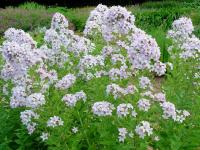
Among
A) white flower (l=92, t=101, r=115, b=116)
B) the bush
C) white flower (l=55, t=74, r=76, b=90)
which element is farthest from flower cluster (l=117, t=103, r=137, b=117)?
the bush

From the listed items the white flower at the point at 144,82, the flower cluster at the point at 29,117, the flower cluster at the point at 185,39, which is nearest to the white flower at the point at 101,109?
the white flower at the point at 144,82

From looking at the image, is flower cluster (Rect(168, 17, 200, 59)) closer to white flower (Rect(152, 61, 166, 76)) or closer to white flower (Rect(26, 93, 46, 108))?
white flower (Rect(152, 61, 166, 76))

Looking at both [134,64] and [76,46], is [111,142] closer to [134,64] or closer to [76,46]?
[134,64]

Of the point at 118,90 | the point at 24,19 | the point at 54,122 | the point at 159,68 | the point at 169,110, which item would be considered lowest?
the point at 24,19

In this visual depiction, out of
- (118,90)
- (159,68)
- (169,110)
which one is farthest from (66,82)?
(169,110)

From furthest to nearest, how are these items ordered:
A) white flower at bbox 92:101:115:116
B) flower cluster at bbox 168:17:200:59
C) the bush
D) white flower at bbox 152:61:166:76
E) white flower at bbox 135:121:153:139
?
1. the bush
2. flower cluster at bbox 168:17:200:59
3. white flower at bbox 152:61:166:76
4. white flower at bbox 92:101:115:116
5. white flower at bbox 135:121:153:139

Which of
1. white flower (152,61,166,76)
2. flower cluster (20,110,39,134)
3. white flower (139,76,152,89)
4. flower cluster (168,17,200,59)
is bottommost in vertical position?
flower cluster (20,110,39,134)

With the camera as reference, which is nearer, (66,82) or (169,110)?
(169,110)

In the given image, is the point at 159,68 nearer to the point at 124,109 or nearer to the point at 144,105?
the point at 144,105

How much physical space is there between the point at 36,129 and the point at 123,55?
1.07 meters

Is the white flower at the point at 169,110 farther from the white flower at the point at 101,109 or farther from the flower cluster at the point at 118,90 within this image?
the white flower at the point at 101,109

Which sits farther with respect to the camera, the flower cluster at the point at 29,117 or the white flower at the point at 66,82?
the white flower at the point at 66,82

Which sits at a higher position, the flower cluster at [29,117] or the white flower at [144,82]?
the white flower at [144,82]

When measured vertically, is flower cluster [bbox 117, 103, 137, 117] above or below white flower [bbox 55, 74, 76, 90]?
below
